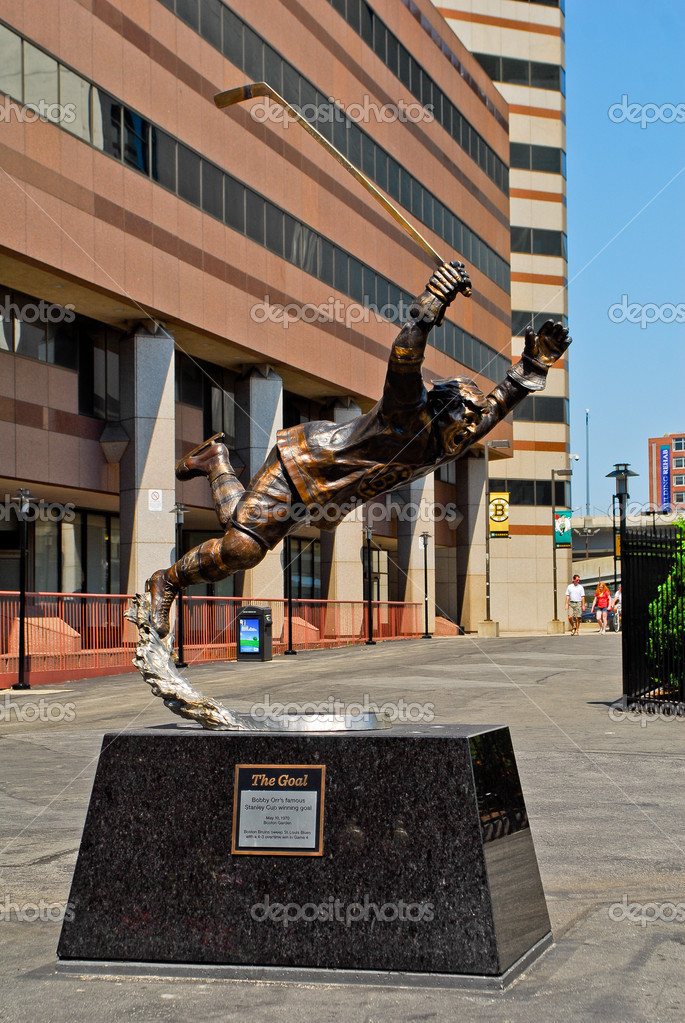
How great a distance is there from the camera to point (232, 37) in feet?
103

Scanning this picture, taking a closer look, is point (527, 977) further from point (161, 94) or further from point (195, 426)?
point (195, 426)

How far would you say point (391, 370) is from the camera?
6.45 m

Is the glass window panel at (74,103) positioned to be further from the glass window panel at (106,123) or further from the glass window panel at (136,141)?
the glass window panel at (136,141)

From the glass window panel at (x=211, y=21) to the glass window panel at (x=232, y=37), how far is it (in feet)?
0.81

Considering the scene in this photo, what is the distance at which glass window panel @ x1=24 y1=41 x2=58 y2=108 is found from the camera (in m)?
23.7

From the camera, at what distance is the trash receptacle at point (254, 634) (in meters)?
26.6

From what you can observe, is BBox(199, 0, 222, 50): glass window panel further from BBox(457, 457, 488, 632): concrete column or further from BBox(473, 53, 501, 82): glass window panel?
BBox(473, 53, 501, 82): glass window panel

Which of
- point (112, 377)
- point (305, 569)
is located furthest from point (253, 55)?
point (305, 569)

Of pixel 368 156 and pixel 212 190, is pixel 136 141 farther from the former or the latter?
pixel 368 156

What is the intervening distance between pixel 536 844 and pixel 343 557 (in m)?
31.0

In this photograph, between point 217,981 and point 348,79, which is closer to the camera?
point 217,981

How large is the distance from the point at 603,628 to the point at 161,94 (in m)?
27.7

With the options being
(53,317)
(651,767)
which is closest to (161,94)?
(53,317)

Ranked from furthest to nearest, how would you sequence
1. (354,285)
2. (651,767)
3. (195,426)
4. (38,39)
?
(354,285) < (195,426) < (38,39) < (651,767)
